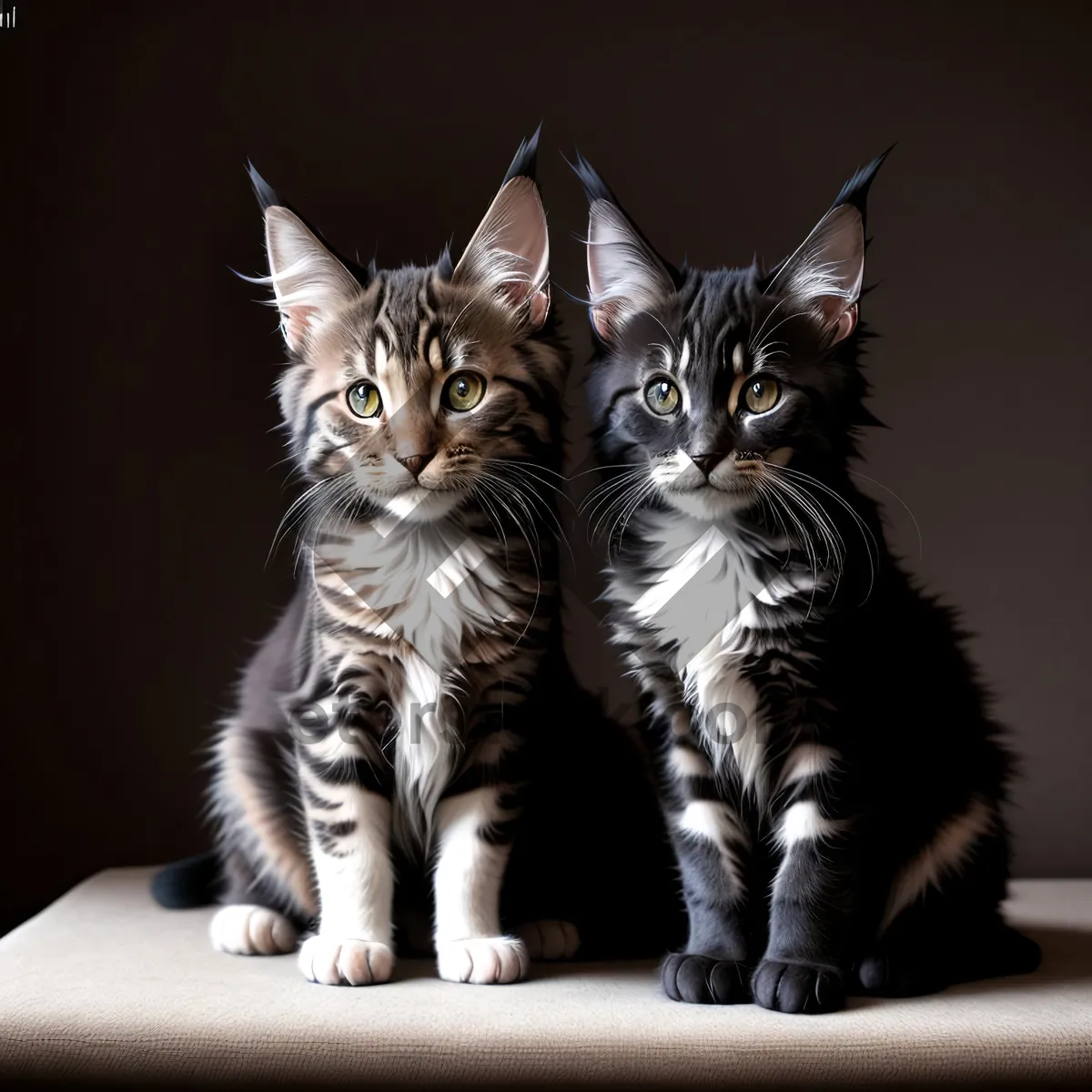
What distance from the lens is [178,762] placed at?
6.48 ft

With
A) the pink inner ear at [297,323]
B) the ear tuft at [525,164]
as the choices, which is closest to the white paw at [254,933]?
the pink inner ear at [297,323]

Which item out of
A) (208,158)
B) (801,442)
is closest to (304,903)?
(801,442)

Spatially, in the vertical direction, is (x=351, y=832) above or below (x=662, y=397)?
below

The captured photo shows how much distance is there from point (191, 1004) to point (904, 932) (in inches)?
29.8

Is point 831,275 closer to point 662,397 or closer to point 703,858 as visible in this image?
point 662,397

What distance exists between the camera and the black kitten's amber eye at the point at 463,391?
130cm

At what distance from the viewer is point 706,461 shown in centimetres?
119

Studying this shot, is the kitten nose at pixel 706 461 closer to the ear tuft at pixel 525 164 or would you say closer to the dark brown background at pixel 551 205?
the ear tuft at pixel 525 164

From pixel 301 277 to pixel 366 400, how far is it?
18 centimetres

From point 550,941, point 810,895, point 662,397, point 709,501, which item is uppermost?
point 662,397

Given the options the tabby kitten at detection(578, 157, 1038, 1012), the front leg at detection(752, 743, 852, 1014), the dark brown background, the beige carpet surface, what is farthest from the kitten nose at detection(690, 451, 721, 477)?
the dark brown background

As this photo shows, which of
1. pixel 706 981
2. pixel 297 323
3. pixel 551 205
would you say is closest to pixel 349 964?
pixel 706 981

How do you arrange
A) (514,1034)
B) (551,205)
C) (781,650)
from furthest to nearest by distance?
(551,205)
(781,650)
(514,1034)

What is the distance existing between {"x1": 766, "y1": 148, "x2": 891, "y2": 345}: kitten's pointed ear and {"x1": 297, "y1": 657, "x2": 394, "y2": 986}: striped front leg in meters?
0.62
